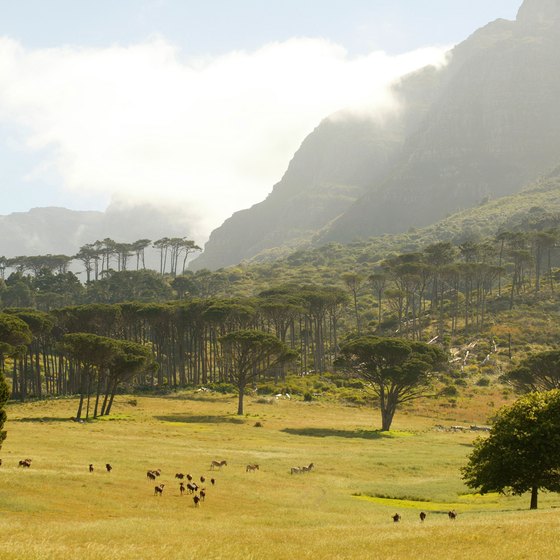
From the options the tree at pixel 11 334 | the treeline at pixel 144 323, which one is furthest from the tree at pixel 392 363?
the tree at pixel 11 334

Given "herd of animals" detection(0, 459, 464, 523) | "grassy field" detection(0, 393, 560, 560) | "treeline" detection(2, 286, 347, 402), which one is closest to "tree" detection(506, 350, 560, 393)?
"grassy field" detection(0, 393, 560, 560)

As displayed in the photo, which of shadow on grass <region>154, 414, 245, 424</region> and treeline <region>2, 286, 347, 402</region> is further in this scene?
treeline <region>2, 286, 347, 402</region>

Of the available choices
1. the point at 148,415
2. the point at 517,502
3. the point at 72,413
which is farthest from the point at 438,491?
the point at 72,413

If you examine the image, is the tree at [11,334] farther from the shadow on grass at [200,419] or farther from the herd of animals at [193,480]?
the herd of animals at [193,480]

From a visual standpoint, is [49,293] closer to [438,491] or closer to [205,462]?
[205,462]

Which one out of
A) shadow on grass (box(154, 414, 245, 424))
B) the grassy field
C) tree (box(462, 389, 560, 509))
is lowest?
shadow on grass (box(154, 414, 245, 424))

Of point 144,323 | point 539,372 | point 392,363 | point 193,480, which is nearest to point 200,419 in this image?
point 392,363

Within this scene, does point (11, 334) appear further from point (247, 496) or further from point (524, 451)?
point (524, 451)

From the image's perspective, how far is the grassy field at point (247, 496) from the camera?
25.4m

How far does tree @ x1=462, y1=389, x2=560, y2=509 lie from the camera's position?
3972 centimetres

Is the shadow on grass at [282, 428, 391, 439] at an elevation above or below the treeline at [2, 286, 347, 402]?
below

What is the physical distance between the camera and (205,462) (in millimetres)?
55500

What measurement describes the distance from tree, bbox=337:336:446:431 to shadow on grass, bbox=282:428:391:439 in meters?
4.70

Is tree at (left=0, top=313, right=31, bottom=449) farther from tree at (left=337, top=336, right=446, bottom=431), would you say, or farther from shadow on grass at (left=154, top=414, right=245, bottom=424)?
tree at (left=337, top=336, right=446, bottom=431)
